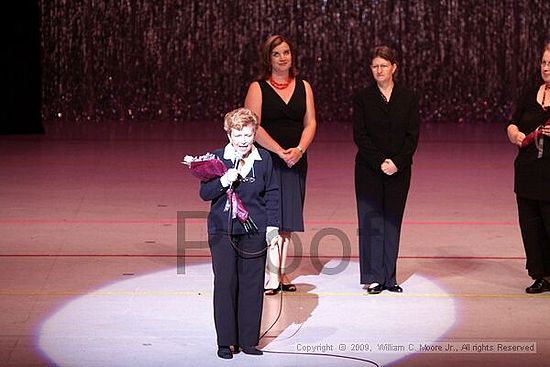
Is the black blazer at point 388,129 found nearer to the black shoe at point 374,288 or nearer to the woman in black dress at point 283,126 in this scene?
the woman in black dress at point 283,126

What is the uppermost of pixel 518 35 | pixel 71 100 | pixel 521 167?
pixel 521 167

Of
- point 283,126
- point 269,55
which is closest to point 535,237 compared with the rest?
point 283,126

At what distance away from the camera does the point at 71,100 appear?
18.8 metres

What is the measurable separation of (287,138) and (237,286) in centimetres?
174

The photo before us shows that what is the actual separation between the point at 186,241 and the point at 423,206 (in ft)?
8.54

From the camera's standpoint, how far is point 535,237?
7.21 meters

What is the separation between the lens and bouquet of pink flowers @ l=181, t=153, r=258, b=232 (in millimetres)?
5547

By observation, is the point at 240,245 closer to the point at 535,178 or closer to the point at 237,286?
the point at 237,286

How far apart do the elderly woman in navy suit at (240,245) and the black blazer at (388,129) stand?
144cm

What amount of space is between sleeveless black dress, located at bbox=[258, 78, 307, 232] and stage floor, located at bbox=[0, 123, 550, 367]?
1.52 feet

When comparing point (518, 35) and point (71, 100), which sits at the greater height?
point (518, 35)

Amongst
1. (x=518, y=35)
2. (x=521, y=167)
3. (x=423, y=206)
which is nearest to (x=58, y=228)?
(x=423, y=206)

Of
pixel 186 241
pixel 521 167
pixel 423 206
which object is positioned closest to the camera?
pixel 521 167

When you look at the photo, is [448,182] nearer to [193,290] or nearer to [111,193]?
[111,193]
